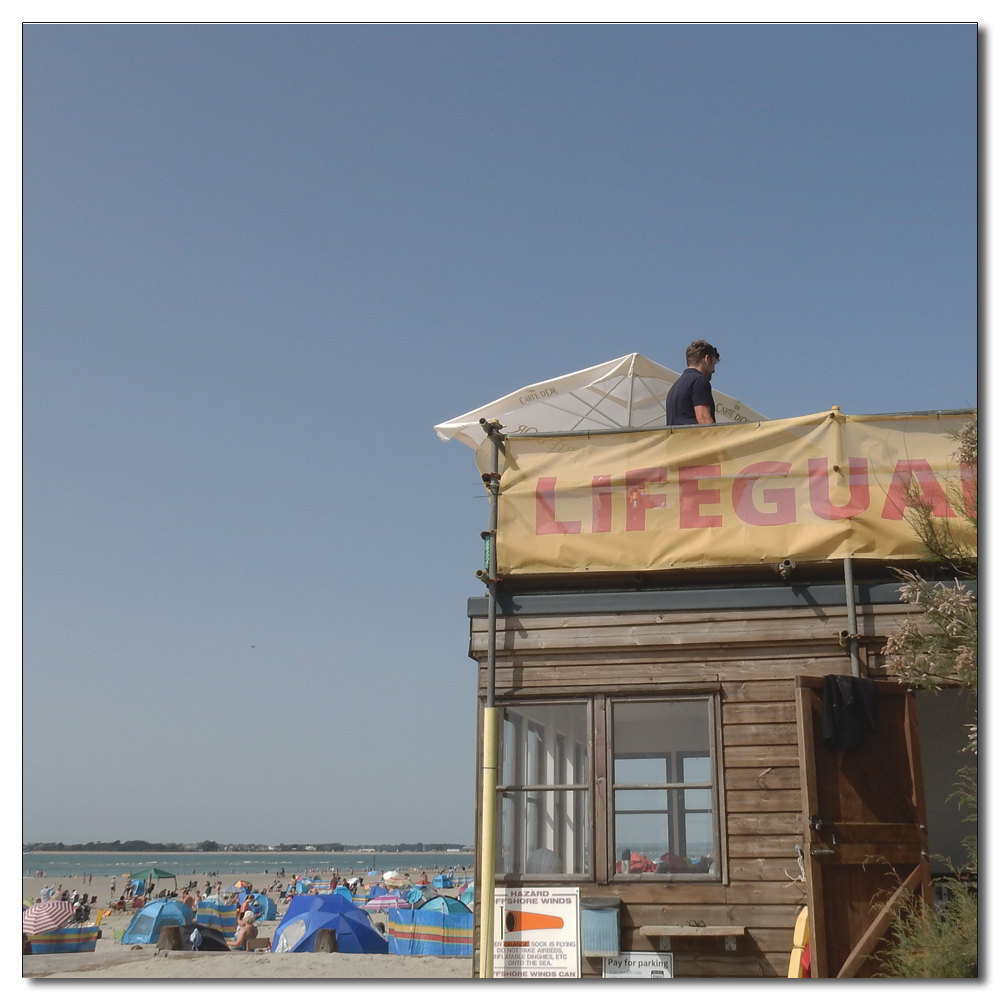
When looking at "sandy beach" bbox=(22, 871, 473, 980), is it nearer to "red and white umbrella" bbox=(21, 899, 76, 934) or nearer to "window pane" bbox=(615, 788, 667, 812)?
"red and white umbrella" bbox=(21, 899, 76, 934)

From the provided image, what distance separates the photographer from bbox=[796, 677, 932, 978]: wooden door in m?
7.68

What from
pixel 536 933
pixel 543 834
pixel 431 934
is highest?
pixel 543 834

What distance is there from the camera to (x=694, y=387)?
32.9 ft

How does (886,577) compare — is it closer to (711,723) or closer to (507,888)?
(711,723)

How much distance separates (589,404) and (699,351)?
4.25 meters

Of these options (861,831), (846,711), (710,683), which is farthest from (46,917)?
(846,711)

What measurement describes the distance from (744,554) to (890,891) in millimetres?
2948

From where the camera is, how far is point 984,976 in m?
6.76

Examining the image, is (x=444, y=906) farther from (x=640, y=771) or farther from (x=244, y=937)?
(x=640, y=771)

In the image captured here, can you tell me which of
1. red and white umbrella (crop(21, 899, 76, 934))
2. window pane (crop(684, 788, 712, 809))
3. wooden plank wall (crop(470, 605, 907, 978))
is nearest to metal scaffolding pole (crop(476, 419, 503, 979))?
wooden plank wall (crop(470, 605, 907, 978))

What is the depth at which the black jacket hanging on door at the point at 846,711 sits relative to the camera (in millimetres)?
8062

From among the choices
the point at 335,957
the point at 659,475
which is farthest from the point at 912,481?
the point at 335,957

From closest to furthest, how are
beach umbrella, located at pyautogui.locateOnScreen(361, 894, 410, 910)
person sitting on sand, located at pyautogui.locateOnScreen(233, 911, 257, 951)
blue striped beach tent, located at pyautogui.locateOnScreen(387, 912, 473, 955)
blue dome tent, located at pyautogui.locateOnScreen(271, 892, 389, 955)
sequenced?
blue dome tent, located at pyautogui.locateOnScreen(271, 892, 389, 955)
blue striped beach tent, located at pyautogui.locateOnScreen(387, 912, 473, 955)
person sitting on sand, located at pyautogui.locateOnScreen(233, 911, 257, 951)
beach umbrella, located at pyautogui.locateOnScreen(361, 894, 410, 910)

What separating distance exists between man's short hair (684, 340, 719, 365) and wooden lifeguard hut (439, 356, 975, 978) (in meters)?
0.93
